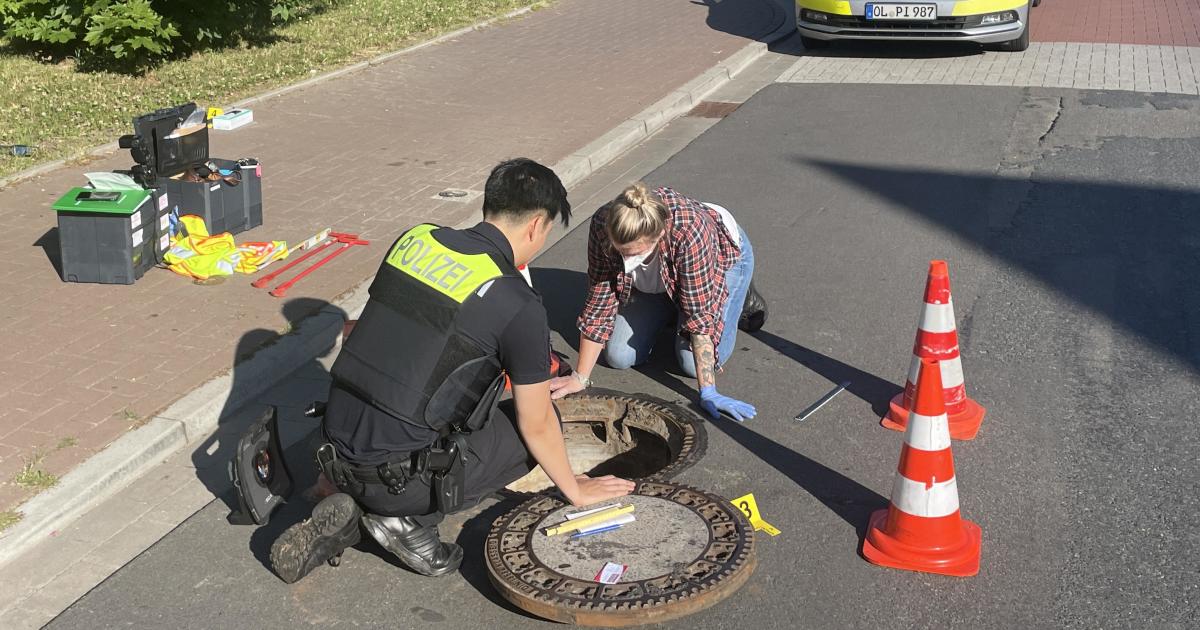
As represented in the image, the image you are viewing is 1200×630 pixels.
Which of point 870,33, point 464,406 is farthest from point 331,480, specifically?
point 870,33

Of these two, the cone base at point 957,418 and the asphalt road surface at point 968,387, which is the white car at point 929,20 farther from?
the cone base at point 957,418

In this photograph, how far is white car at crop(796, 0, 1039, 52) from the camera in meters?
12.3

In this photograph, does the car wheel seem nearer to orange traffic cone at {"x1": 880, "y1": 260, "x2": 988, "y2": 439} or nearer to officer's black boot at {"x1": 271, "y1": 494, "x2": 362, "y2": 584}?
orange traffic cone at {"x1": 880, "y1": 260, "x2": 988, "y2": 439}

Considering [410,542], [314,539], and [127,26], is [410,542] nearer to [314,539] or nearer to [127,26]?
[314,539]

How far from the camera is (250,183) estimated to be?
7516 mm

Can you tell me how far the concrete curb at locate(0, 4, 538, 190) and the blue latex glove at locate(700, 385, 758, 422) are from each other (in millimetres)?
5694

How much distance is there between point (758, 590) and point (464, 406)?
3.80 feet

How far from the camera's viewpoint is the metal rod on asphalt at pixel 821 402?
5.30 metres


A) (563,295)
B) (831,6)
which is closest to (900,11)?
(831,6)

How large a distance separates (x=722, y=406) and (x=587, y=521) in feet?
4.09

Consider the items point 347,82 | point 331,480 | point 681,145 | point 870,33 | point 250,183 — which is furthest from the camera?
point 870,33

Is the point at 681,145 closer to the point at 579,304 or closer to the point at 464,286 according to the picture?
the point at 579,304

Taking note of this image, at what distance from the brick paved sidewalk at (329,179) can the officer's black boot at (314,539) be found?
1236mm

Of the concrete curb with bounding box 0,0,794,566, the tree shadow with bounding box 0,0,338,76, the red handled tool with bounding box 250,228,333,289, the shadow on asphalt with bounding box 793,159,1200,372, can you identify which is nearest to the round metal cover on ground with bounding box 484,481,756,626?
the concrete curb with bounding box 0,0,794,566
